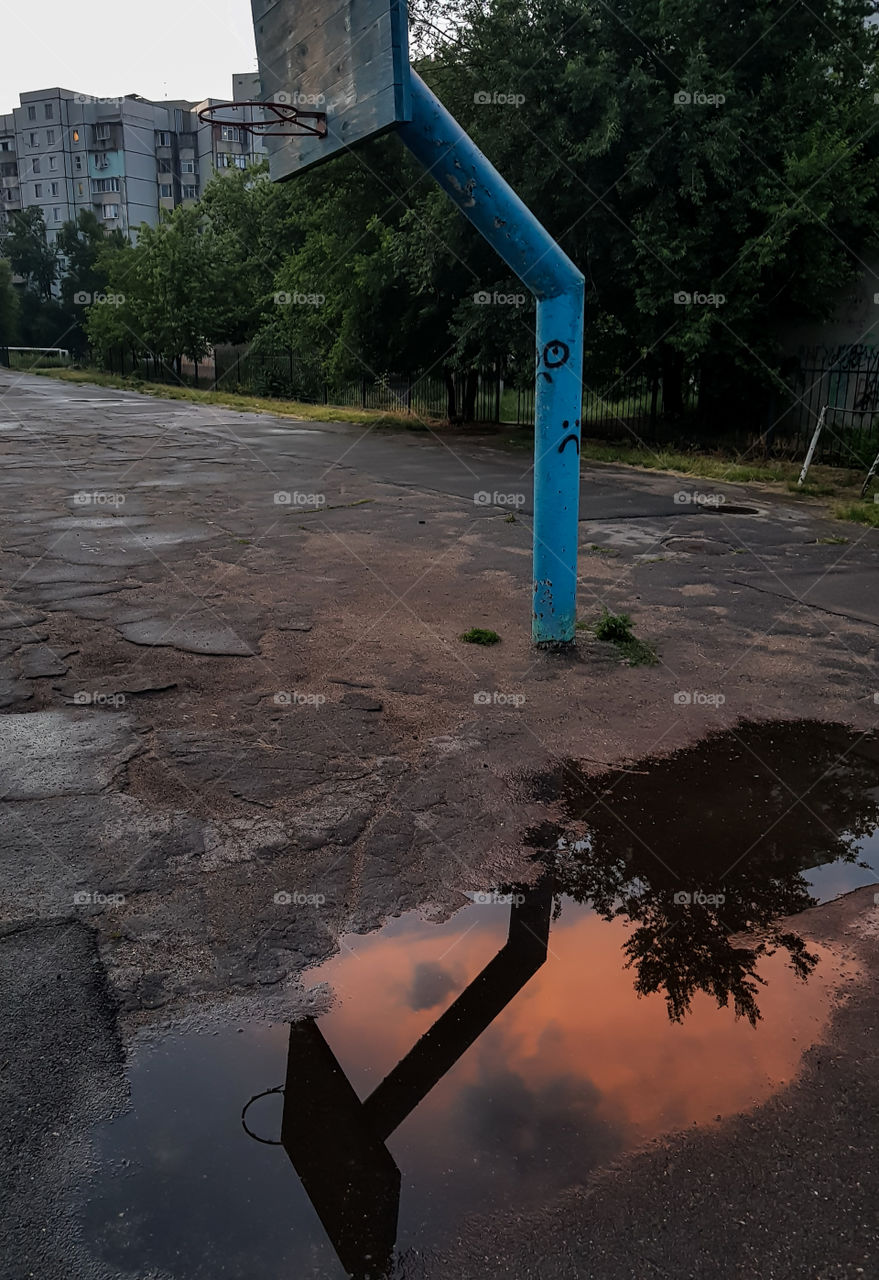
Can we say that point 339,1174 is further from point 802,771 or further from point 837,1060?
point 802,771

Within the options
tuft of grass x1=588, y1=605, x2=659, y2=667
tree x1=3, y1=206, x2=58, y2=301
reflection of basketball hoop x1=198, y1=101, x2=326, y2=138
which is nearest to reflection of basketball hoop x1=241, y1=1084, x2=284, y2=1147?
tuft of grass x1=588, y1=605, x2=659, y2=667

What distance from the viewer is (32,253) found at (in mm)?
68812

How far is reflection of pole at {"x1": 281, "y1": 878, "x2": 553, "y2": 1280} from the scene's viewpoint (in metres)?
1.99

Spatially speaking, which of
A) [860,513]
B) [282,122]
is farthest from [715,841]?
[860,513]

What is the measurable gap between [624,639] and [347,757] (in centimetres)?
226

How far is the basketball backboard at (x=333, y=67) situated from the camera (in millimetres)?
4680

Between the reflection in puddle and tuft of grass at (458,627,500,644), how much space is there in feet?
7.23

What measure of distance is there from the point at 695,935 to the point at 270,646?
3357mm

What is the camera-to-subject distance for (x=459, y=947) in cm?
299

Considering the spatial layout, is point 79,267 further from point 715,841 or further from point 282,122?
point 715,841

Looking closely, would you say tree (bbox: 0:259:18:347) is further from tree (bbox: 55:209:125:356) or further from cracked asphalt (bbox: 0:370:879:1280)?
cracked asphalt (bbox: 0:370:879:1280)

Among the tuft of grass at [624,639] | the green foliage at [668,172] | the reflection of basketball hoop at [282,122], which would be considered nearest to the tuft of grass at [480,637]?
the tuft of grass at [624,639]

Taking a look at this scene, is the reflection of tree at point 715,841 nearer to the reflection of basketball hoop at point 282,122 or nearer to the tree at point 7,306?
the reflection of basketball hoop at point 282,122

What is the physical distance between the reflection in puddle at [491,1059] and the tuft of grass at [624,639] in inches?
73.2
